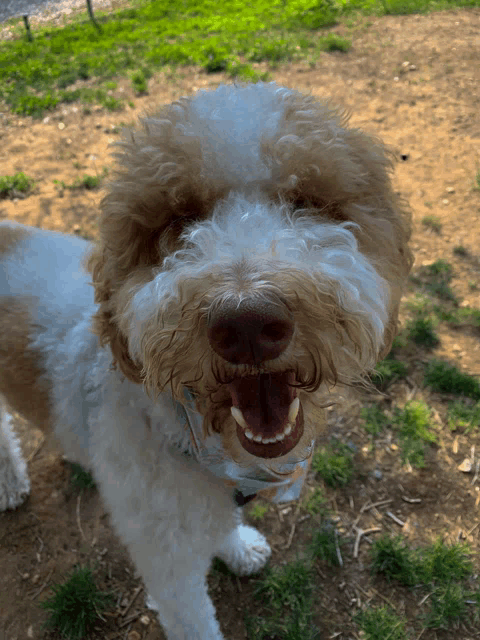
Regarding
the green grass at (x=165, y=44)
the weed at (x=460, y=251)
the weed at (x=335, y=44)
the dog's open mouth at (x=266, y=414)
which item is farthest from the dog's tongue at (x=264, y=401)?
the weed at (x=335, y=44)

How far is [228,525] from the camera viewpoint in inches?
83.0

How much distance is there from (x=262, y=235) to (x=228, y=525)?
1.27 metres

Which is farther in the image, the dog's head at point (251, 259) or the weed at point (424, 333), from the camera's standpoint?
the weed at point (424, 333)

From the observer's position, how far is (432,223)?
454cm

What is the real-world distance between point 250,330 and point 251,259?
24 centimetres

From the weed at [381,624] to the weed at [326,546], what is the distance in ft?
0.92

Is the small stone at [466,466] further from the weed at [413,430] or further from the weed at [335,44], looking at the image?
the weed at [335,44]

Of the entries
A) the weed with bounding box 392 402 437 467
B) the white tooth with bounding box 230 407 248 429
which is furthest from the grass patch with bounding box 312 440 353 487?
the white tooth with bounding box 230 407 248 429

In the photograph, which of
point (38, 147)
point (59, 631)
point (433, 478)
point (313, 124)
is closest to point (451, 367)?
point (433, 478)

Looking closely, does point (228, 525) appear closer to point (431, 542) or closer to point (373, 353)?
point (373, 353)

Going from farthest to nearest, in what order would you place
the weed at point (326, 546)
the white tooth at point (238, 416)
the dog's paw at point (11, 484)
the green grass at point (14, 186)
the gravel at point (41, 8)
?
the gravel at point (41, 8), the green grass at point (14, 186), the dog's paw at point (11, 484), the weed at point (326, 546), the white tooth at point (238, 416)

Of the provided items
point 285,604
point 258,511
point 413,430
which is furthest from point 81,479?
point 413,430

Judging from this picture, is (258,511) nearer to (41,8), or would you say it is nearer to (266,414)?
(266,414)

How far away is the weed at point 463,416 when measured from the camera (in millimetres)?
3164
